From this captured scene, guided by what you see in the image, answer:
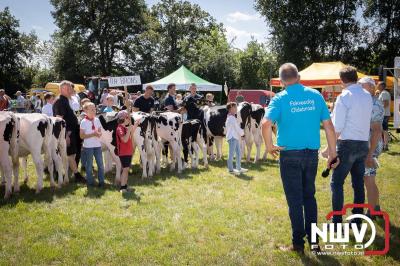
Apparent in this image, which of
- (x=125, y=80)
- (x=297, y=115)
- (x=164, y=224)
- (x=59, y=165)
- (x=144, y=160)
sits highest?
(x=125, y=80)

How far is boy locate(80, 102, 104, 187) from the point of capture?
8219 mm

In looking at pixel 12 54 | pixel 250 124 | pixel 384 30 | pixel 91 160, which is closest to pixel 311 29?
pixel 384 30

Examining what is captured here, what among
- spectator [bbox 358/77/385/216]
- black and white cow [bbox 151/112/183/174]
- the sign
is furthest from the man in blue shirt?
black and white cow [bbox 151/112/183/174]

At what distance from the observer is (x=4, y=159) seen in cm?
759

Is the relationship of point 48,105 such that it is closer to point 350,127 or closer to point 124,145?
point 124,145

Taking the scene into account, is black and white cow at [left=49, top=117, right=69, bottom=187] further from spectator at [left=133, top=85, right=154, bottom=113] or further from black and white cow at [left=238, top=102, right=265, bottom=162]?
black and white cow at [left=238, top=102, right=265, bottom=162]

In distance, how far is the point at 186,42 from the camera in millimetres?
52219

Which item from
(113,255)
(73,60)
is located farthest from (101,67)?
(113,255)

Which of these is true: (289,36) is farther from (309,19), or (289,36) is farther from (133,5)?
(133,5)

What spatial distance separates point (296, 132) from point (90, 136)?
506 cm

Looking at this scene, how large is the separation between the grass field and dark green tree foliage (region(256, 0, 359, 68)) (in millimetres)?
30027

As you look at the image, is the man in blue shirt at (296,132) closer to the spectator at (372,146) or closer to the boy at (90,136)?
the spectator at (372,146)

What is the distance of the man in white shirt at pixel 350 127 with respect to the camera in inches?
203

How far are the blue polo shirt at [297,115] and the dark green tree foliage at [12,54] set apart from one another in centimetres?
5098
